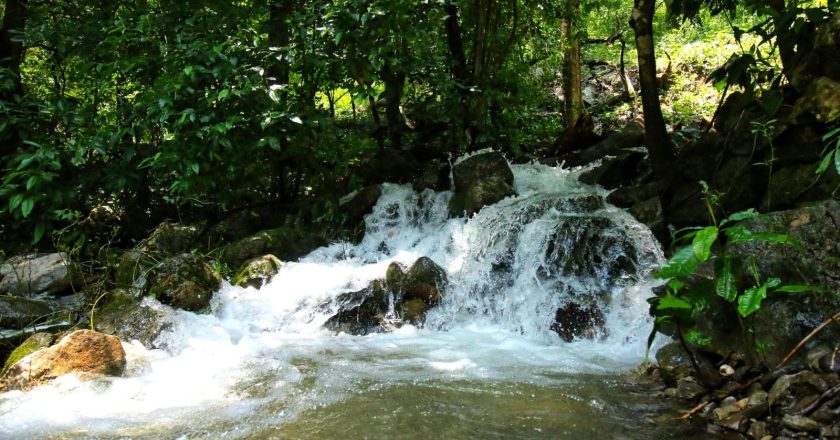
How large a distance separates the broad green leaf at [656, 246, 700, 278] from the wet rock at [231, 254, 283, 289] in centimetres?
479

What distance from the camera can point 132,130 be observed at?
6551mm

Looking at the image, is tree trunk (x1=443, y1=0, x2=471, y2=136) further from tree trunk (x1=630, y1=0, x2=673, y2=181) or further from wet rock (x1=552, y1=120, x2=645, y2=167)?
tree trunk (x1=630, y1=0, x2=673, y2=181)

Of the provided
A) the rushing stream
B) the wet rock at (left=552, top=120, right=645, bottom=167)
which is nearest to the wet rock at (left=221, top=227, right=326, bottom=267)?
the rushing stream

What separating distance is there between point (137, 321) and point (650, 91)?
578 centimetres

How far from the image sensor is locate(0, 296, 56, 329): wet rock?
537 centimetres

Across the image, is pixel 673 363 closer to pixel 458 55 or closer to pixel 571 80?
pixel 458 55

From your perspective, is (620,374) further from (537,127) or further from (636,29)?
(537,127)

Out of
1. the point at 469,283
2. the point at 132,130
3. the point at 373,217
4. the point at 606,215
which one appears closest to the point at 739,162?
the point at 606,215

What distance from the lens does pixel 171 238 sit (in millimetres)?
8094

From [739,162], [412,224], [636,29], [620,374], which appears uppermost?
[636,29]

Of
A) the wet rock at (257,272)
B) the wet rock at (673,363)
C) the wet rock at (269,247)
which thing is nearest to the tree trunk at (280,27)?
the wet rock at (269,247)

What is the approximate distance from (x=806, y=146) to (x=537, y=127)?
6.55 m

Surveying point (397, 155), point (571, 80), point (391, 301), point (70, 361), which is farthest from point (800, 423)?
point (571, 80)

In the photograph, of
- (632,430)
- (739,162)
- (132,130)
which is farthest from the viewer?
(132,130)
